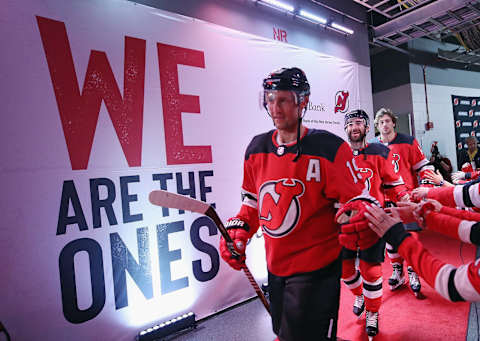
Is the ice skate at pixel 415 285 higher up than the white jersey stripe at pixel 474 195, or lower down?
lower down

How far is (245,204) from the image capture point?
169 centimetres

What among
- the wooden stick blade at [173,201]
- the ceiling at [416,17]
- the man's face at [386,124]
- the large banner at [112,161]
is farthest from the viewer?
the ceiling at [416,17]

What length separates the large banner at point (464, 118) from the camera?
7598 millimetres

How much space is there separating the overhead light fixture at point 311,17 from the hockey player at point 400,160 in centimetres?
170

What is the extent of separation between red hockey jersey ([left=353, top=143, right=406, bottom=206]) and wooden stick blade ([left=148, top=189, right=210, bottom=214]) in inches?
68.4

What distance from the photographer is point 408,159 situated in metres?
3.22

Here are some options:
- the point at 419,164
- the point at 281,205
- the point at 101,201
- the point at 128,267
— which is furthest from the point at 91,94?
the point at 419,164

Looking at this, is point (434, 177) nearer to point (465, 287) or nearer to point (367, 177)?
point (367, 177)

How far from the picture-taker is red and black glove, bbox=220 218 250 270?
4.87ft

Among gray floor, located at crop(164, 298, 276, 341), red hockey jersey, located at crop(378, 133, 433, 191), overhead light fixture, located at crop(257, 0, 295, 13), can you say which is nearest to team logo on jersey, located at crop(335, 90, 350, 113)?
red hockey jersey, located at crop(378, 133, 433, 191)

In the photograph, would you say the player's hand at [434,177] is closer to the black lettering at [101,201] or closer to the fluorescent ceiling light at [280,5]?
the fluorescent ceiling light at [280,5]

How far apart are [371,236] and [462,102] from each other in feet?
29.1

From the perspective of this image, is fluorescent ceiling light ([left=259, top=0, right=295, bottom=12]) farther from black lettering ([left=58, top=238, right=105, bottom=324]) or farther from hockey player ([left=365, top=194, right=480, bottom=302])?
black lettering ([left=58, top=238, right=105, bottom=324])

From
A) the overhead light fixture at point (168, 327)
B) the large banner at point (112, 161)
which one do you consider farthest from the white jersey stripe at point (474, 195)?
the overhead light fixture at point (168, 327)
